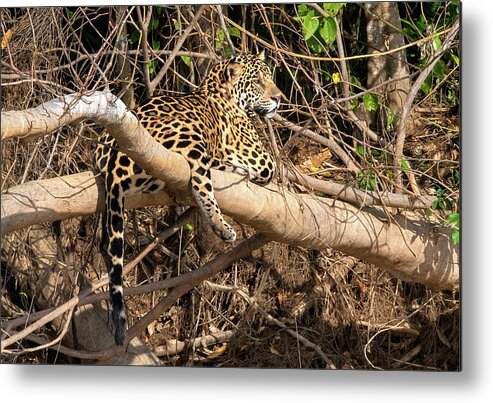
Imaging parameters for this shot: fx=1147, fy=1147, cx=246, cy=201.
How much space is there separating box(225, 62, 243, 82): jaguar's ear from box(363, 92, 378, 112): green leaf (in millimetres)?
425

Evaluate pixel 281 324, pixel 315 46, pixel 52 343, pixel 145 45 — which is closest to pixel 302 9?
pixel 315 46

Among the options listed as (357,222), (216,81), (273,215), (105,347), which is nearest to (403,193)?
(357,222)

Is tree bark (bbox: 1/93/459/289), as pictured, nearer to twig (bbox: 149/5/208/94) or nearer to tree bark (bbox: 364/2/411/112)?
tree bark (bbox: 364/2/411/112)

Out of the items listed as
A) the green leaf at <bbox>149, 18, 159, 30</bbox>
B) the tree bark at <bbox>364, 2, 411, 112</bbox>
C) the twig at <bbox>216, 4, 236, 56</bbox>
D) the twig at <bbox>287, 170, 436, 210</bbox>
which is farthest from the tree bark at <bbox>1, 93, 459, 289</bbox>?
the green leaf at <bbox>149, 18, 159, 30</bbox>

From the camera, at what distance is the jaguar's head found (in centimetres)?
380

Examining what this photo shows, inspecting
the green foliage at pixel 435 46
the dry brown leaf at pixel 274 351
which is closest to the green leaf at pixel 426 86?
the green foliage at pixel 435 46

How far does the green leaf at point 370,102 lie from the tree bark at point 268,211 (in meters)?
0.34

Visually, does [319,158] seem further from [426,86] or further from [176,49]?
[176,49]

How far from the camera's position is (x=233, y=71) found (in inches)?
150

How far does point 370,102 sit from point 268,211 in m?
0.57

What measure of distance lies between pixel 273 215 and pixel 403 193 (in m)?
0.47

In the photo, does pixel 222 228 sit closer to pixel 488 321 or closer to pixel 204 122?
pixel 204 122

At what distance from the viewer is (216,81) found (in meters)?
3.82

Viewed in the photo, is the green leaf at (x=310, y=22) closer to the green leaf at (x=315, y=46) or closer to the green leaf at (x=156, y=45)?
the green leaf at (x=315, y=46)
